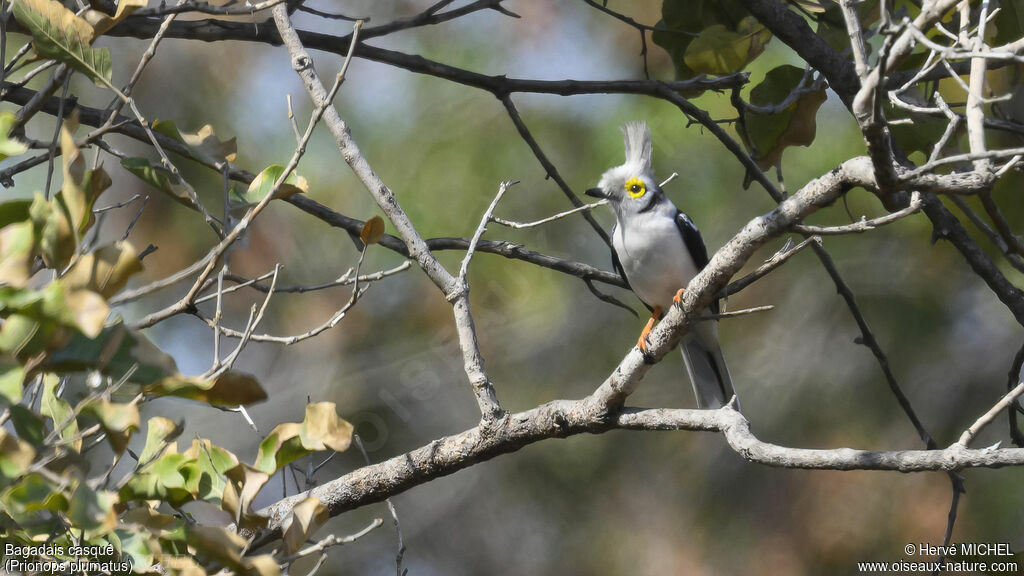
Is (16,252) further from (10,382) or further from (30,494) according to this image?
(30,494)

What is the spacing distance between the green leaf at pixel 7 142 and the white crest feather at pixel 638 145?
1.97m

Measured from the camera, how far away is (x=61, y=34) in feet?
4.04

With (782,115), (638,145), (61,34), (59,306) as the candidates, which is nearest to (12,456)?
(59,306)

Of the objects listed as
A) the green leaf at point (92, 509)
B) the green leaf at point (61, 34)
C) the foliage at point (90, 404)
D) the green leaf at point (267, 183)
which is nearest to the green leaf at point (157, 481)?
the foliage at point (90, 404)

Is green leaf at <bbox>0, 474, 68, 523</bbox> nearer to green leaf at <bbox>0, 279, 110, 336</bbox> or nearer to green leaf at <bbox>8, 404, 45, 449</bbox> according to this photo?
green leaf at <bbox>8, 404, 45, 449</bbox>

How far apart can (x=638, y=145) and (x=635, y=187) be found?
135 mm

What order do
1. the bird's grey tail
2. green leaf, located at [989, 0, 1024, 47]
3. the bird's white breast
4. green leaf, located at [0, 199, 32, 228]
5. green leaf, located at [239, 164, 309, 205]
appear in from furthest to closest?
1. the bird's grey tail
2. the bird's white breast
3. green leaf, located at [989, 0, 1024, 47]
4. green leaf, located at [239, 164, 309, 205]
5. green leaf, located at [0, 199, 32, 228]

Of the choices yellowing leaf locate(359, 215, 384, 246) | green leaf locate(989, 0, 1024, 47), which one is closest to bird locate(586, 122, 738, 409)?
green leaf locate(989, 0, 1024, 47)

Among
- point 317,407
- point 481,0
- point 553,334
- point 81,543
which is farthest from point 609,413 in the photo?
point 553,334

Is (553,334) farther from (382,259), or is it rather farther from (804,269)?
(804,269)

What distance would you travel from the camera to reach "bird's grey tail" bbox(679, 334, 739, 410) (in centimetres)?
283

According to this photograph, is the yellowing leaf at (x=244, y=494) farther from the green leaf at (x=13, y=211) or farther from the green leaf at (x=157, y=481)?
the green leaf at (x=13, y=211)

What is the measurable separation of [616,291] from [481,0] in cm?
189

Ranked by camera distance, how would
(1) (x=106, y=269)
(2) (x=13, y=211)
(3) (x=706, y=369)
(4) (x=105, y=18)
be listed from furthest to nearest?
1. (3) (x=706, y=369)
2. (4) (x=105, y=18)
3. (2) (x=13, y=211)
4. (1) (x=106, y=269)
